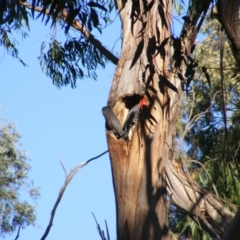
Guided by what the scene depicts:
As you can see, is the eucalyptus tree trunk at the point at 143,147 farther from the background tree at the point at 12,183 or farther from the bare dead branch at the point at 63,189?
the background tree at the point at 12,183

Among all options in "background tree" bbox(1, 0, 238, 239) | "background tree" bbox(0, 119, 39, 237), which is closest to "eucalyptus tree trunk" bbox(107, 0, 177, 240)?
"background tree" bbox(1, 0, 238, 239)

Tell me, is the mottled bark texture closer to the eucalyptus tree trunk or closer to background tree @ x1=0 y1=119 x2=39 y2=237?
the eucalyptus tree trunk

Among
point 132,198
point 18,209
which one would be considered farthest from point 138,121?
point 18,209

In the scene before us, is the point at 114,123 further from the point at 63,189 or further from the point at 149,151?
the point at 63,189

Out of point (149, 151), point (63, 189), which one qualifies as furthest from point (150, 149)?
point (63, 189)

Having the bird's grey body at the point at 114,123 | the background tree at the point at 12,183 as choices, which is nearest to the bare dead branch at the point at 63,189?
the bird's grey body at the point at 114,123

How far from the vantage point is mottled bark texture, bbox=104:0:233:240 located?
16.9 feet

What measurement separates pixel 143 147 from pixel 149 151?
7cm

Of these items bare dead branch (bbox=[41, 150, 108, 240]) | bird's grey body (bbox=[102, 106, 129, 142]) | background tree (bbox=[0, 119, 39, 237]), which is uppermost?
background tree (bbox=[0, 119, 39, 237])

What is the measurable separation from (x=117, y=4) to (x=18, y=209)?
292 inches

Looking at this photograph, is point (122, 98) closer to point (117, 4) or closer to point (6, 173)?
point (117, 4)

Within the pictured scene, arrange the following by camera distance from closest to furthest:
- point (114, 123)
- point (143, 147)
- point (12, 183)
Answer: point (114, 123) → point (143, 147) → point (12, 183)

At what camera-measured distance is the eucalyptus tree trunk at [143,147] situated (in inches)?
203

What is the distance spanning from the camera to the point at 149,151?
5406 mm
